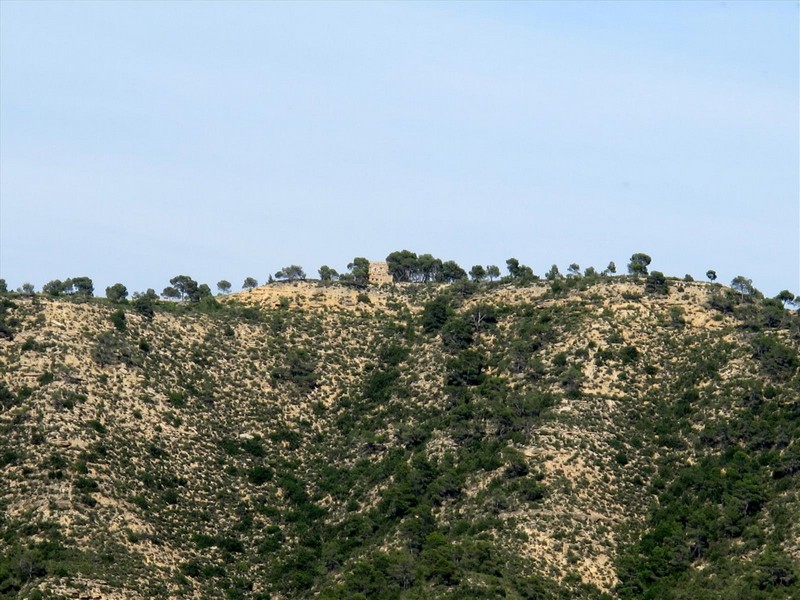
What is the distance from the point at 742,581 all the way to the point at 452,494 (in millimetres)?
24906

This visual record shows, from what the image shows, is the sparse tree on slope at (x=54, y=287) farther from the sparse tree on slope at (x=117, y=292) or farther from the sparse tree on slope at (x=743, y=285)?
the sparse tree on slope at (x=743, y=285)

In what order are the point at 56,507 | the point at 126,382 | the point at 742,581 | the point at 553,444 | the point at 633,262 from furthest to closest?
the point at 633,262 < the point at 126,382 < the point at 553,444 < the point at 56,507 < the point at 742,581

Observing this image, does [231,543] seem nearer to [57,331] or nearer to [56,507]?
[56,507]

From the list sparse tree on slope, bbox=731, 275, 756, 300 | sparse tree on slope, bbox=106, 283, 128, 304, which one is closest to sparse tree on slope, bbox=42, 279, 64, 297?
sparse tree on slope, bbox=106, 283, 128, 304

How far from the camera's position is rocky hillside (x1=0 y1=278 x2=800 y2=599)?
406 ft

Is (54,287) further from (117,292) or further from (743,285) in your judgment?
(743,285)

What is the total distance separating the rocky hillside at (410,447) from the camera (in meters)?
124

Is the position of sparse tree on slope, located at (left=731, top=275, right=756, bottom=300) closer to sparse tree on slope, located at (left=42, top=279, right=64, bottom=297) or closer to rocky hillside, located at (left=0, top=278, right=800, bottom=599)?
rocky hillside, located at (left=0, top=278, right=800, bottom=599)

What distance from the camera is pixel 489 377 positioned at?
14975 centimetres

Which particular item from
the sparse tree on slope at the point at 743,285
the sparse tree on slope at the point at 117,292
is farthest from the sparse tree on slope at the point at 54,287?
the sparse tree on slope at the point at 743,285

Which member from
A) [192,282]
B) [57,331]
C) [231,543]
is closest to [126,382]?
[57,331]

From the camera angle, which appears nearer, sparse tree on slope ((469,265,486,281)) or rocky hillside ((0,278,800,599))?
rocky hillside ((0,278,800,599))

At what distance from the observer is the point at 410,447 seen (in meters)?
142

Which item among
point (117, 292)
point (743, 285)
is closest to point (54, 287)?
point (117, 292)
